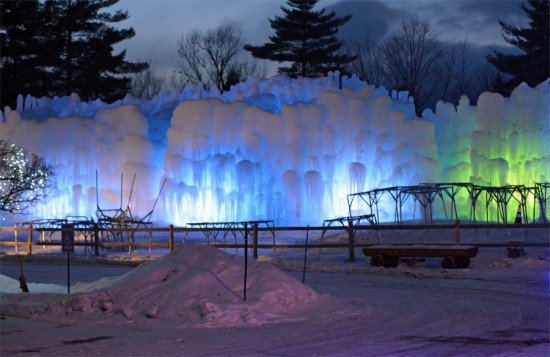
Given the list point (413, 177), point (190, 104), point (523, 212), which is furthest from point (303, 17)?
point (523, 212)

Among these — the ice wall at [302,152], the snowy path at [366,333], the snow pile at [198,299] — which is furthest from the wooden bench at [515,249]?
the ice wall at [302,152]

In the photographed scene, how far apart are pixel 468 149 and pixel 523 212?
6350 millimetres

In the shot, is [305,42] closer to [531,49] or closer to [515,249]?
[531,49]

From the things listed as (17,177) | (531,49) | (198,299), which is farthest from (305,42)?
(198,299)

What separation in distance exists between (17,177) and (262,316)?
1215 cm

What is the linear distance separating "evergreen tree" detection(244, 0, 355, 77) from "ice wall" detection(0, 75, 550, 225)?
1477 centimetres

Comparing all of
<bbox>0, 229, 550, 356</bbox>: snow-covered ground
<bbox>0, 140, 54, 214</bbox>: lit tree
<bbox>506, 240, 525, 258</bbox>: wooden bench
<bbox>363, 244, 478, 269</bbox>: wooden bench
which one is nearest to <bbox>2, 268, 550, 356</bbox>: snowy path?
<bbox>0, 229, 550, 356</bbox>: snow-covered ground

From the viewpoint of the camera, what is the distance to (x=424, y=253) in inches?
806

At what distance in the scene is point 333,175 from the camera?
34.2 meters

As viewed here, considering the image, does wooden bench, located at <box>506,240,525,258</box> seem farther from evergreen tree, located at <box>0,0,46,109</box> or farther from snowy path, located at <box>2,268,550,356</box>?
evergreen tree, located at <box>0,0,46,109</box>

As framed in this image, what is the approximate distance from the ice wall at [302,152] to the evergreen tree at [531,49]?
13569mm

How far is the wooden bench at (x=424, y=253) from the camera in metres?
20.0

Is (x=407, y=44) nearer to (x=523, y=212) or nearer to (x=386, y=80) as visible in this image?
(x=386, y=80)

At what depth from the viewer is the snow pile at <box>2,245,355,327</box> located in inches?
499
